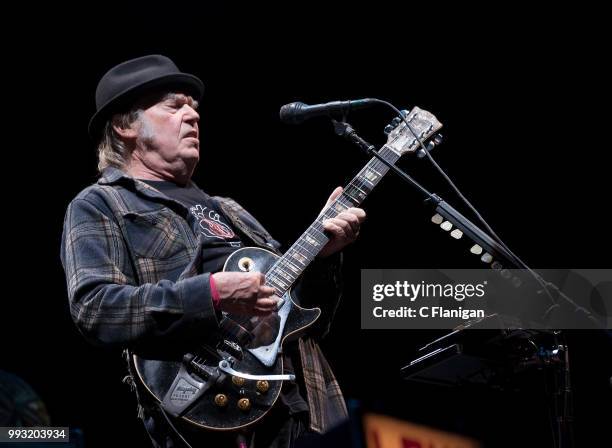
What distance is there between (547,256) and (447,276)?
1.87 feet

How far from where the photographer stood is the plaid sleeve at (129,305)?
7.69 ft

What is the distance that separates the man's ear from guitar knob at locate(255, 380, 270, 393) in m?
1.16

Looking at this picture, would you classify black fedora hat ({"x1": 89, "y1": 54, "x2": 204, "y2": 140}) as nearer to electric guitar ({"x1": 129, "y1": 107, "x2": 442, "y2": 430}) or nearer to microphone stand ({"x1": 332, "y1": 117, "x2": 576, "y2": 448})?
electric guitar ({"x1": 129, "y1": 107, "x2": 442, "y2": 430})

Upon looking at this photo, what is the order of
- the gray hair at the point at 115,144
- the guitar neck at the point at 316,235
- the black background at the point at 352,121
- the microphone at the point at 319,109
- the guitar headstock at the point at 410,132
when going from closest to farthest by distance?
1. the guitar neck at the point at 316,235
2. the microphone at the point at 319,109
3. the guitar headstock at the point at 410,132
4. the gray hair at the point at 115,144
5. the black background at the point at 352,121

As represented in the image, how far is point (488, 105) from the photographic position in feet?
15.7

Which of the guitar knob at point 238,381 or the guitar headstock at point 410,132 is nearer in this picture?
the guitar knob at point 238,381

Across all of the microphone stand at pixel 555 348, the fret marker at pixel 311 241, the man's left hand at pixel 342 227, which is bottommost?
the fret marker at pixel 311 241

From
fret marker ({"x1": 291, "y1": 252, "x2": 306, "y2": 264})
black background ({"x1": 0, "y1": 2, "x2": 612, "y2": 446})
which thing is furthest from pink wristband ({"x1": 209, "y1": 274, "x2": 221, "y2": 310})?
black background ({"x1": 0, "y1": 2, "x2": 612, "y2": 446})

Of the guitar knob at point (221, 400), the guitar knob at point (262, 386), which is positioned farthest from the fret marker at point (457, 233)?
the guitar knob at point (221, 400)

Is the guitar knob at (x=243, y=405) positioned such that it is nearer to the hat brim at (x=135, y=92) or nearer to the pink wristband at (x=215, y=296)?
the pink wristband at (x=215, y=296)

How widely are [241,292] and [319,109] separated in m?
0.76

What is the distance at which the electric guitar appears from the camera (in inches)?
93.1

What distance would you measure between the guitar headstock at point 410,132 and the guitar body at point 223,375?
0.85m

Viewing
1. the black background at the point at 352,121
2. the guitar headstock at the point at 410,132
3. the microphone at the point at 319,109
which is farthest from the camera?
the black background at the point at 352,121
